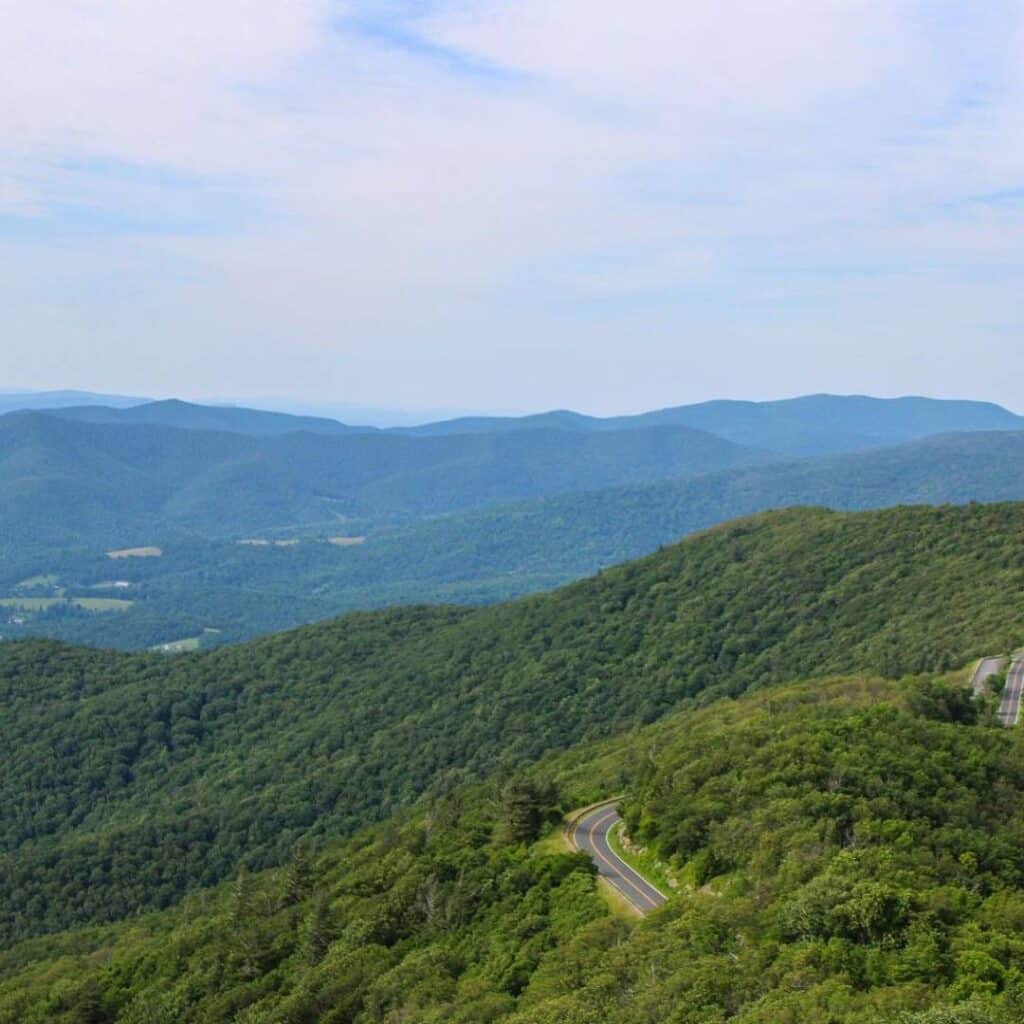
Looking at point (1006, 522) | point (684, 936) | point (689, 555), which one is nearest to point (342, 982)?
point (684, 936)

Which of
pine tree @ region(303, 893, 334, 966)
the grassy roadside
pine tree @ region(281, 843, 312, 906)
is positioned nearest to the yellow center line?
the grassy roadside

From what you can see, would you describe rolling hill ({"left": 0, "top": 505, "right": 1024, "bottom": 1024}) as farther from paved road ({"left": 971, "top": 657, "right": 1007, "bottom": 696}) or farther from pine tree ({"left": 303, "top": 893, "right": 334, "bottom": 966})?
paved road ({"left": 971, "top": 657, "right": 1007, "bottom": 696})

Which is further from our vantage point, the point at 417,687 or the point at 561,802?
the point at 417,687

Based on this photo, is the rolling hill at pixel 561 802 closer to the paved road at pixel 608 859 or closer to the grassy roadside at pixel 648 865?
the grassy roadside at pixel 648 865

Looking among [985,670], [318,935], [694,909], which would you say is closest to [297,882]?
[318,935]

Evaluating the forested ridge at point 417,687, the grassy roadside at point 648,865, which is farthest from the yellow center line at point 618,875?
the forested ridge at point 417,687

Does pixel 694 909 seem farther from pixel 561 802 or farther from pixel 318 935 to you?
pixel 561 802
